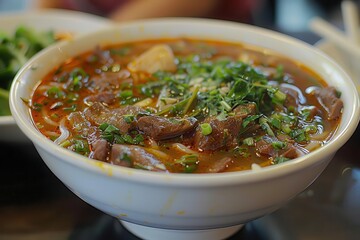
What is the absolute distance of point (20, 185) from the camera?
2039 mm

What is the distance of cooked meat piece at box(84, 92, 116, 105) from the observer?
6.22ft

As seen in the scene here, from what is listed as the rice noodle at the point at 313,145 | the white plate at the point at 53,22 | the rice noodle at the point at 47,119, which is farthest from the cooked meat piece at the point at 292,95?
the white plate at the point at 53,22

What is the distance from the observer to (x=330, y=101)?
185 cm

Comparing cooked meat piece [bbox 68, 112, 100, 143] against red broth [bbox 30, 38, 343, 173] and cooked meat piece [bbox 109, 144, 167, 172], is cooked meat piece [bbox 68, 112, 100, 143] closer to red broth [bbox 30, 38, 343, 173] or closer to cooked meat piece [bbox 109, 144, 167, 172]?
red broth [bbox 30, 38, 343, 173]

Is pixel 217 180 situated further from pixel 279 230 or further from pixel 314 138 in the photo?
pixel 279 230

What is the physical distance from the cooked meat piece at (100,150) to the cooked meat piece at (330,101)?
80 cm

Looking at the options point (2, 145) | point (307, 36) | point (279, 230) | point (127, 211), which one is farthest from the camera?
point (307, 36)

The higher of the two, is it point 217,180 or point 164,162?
point 217,180

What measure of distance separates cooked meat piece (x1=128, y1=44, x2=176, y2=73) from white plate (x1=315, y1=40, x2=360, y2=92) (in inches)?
39.0

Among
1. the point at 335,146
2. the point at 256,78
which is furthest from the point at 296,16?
the point at 335,146

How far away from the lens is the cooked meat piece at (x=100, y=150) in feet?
4.95

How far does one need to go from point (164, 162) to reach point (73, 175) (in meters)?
0.27

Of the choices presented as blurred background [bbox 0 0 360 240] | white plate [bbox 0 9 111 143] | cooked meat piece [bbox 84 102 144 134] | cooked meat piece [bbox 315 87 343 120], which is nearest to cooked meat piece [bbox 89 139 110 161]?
cooked meat piece [bbox 84 102 144 134]

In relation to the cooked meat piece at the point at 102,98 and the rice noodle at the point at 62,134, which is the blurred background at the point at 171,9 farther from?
the rice noodle at the point at 62,134
